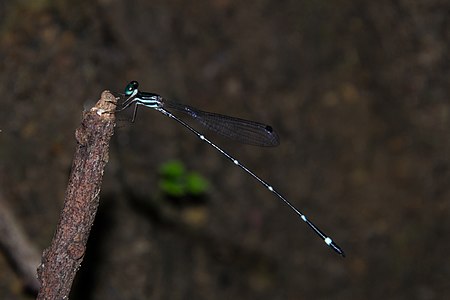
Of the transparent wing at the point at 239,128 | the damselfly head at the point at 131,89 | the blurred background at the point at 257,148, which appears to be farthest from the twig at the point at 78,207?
the transparent wing at the point at 239,128

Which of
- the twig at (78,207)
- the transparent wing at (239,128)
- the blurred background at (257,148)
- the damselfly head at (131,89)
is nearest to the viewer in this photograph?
the twig at (78,207)

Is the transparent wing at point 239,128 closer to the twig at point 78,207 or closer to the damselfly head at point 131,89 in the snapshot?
the damselfly head at point 131,89

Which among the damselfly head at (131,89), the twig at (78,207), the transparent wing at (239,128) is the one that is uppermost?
the transparent wing at (239,128)

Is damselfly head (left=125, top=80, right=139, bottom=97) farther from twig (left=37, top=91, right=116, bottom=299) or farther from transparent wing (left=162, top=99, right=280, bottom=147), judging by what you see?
twig (left=37, top=91, right=116, bottom=299)

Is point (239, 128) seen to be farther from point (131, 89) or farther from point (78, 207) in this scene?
point (78, 207)

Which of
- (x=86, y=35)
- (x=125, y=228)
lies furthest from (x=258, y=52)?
(x=125, y=228)

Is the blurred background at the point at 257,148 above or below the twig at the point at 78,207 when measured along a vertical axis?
above

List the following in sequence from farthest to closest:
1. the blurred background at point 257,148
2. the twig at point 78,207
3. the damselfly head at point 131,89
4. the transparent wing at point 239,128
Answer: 1. the transparent wing at point 239,128
2. the blurred background at point 257,148
3. the damselfly head at point 131,89
4. the twig at point 78,207
